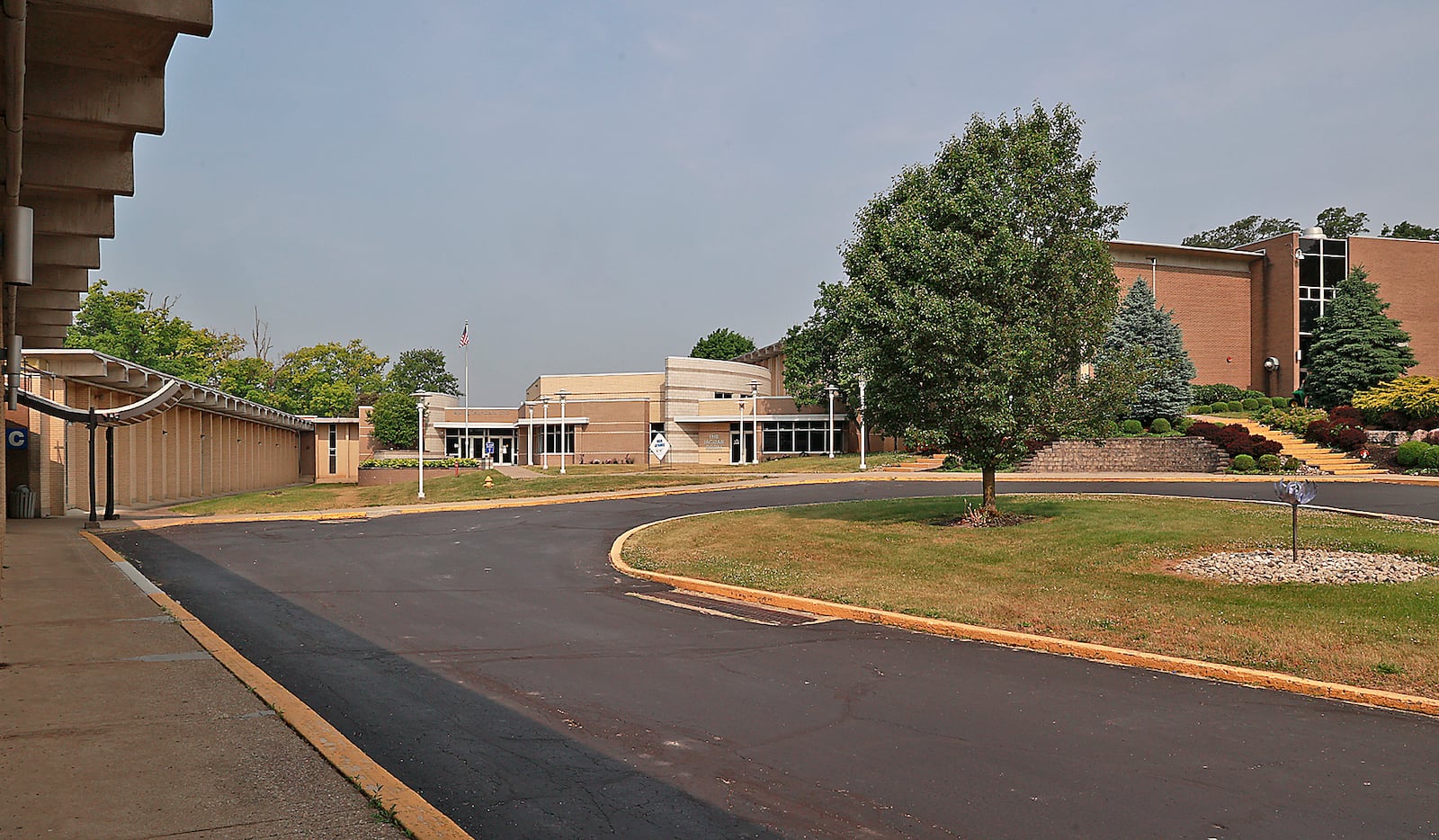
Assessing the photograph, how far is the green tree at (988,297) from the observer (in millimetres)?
17734

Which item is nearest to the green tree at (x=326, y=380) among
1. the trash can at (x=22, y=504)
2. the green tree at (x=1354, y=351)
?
the trash can at (x=22, y=504)

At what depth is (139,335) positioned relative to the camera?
66625mm

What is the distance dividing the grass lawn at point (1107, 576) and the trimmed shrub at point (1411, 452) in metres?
16.2

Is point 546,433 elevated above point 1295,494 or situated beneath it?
elevated above

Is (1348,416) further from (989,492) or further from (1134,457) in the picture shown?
(989,492)

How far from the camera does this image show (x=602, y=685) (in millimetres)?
8633

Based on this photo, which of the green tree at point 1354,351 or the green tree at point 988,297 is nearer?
the green tree at point 988,297

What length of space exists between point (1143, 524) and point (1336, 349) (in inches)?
1510

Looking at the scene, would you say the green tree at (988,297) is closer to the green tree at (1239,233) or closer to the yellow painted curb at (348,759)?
the yellow painted curb at (348,759)

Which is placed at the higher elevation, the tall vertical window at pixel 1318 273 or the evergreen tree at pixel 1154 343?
the tall vertical window at pixel 1318 273

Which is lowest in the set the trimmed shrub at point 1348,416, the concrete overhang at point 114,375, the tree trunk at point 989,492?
the tree trunk at point 989,492

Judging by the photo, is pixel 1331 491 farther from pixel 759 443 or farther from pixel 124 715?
pixel 759 443

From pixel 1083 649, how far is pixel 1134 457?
3249 cm

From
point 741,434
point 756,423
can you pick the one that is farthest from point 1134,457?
point 756,423
